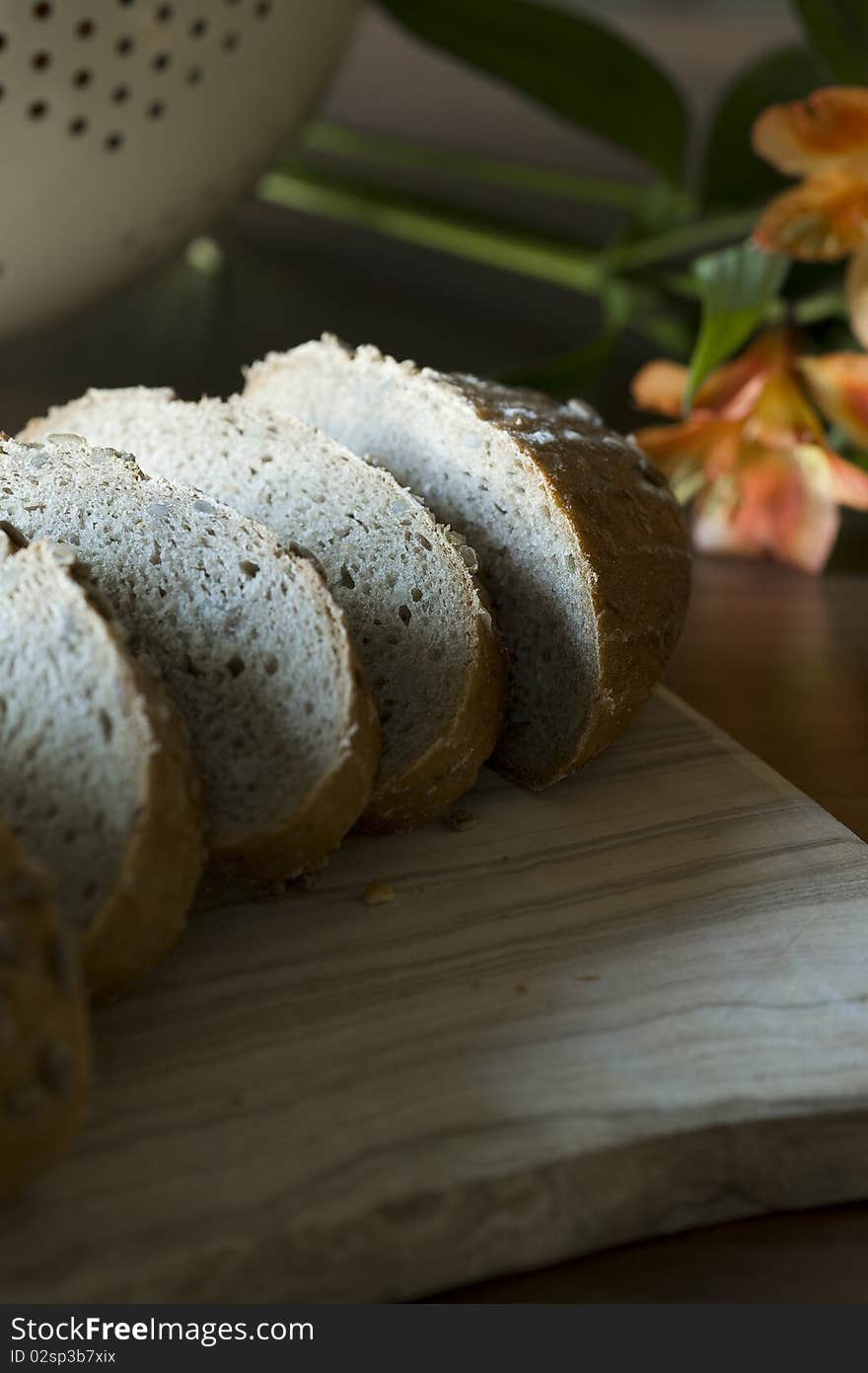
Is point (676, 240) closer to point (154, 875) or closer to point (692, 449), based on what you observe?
point (692, 449)

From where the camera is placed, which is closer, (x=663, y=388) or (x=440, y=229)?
(x=663, y=388)

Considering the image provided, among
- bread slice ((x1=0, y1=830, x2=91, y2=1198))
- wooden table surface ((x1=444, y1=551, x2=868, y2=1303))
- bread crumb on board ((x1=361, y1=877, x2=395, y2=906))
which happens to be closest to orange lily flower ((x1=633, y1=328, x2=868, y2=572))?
wooden table surface ((x1=444, y1=551, x2=868, y2=1303))

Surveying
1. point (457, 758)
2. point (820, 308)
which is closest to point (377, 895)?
point (457, 758)

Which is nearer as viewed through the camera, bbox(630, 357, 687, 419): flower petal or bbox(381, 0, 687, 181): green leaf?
bbox(630, 357, 687, 419): flower petal

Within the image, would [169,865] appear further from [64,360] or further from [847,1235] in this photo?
[64,360]

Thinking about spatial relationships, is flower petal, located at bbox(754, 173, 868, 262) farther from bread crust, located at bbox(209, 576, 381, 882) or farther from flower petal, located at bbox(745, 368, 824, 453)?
bread crust, located at bbox(209, 576, 381, 882)

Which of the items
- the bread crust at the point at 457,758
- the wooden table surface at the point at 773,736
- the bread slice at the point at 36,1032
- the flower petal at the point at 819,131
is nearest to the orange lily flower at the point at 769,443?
the wooden table surface at the point at 773,736

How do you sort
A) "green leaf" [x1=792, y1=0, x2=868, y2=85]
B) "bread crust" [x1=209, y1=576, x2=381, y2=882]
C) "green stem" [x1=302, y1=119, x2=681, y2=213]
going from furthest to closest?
"green stem" [x1=302, y1=119, x2=681, y2=213]
"green leaf" [x1=792, y1=0, x2=868, y2=85]
"bread crust" [x1=209, y1=576, x2=381, y2=882]
